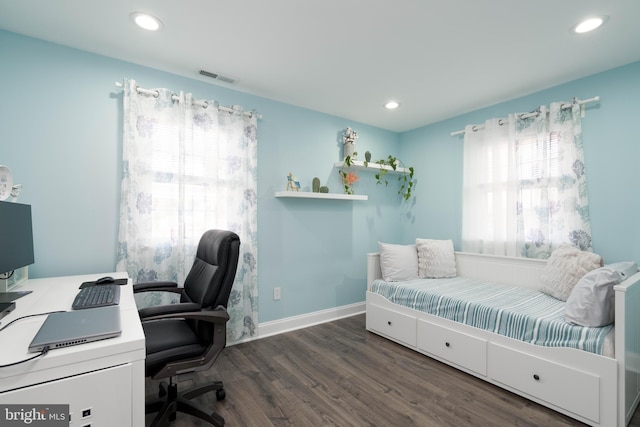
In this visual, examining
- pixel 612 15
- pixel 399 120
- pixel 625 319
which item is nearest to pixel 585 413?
pixel 625 319

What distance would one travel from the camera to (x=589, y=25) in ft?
6.48

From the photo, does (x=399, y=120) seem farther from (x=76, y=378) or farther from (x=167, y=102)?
(x=76, y=378)

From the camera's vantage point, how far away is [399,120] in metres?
3.94

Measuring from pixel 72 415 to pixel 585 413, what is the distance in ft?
8.51

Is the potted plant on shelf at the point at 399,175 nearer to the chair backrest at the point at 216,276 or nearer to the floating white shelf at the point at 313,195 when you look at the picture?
the floating white shelf at the point at 313,195

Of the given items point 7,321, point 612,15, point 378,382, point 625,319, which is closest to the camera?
point 7,321

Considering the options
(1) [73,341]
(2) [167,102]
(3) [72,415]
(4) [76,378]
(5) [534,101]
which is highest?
(5) [534,101]

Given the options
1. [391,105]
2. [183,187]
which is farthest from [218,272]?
[391,105]

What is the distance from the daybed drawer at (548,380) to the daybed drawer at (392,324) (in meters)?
0.71

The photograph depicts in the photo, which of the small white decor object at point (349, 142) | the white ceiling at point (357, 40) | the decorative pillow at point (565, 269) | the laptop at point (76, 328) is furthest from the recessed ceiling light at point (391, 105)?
the laptop at point (76, 328)

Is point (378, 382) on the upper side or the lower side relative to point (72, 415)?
lower

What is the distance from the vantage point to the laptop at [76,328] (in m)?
1.00

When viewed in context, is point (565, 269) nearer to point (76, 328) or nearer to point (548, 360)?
point (548, 360)

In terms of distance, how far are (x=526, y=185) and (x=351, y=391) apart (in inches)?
101
